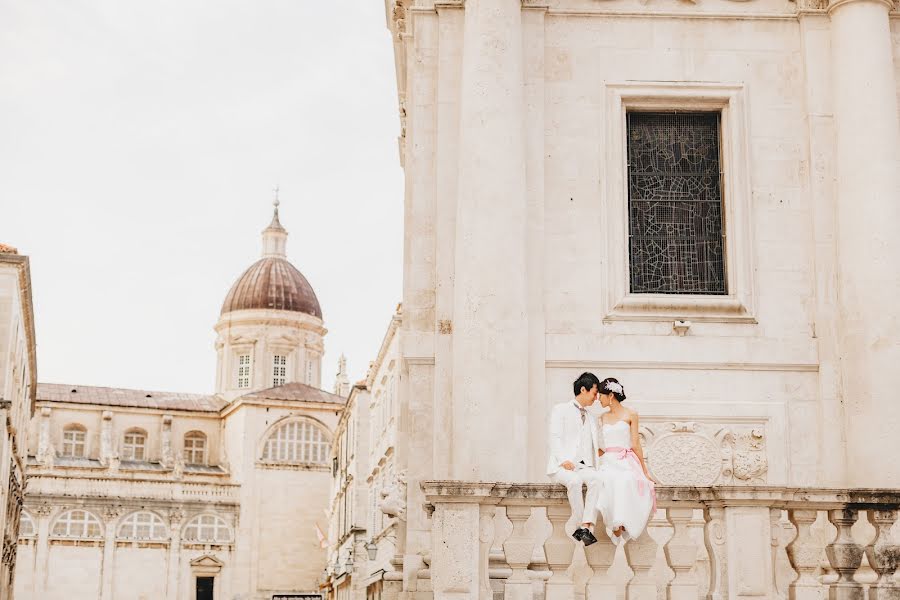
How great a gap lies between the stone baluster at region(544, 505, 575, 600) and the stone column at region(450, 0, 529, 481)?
2978 millimetres

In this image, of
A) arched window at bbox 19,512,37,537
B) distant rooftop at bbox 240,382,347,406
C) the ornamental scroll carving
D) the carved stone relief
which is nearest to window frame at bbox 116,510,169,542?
arched window at bbox 19,512,37,537

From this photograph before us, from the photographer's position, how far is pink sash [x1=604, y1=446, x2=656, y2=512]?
41.9 feet

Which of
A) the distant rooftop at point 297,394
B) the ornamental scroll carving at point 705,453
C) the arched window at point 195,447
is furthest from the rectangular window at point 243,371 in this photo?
the ornamental scroll carving at point 705,453

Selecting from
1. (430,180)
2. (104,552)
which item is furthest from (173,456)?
(430,180)

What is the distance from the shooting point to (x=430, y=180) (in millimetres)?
18172

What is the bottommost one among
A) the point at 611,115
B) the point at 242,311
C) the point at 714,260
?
the point at 714,260

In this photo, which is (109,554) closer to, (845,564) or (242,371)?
(242,371)

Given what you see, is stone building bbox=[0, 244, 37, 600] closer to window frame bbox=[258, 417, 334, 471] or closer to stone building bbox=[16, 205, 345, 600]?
stone building bbox=[16, 205, 345, 600]

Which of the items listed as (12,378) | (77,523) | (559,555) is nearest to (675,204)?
(559,555)

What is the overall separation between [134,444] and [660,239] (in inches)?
3990

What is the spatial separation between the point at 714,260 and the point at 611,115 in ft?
7.78

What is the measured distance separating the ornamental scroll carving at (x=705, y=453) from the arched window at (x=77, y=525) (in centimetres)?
8857

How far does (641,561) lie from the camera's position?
12914 mm

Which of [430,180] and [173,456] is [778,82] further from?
[173,456]
